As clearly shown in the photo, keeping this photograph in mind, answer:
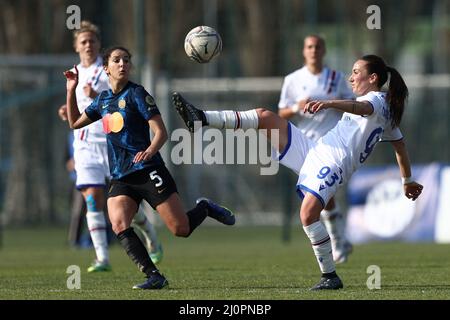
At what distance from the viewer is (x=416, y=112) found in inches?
902

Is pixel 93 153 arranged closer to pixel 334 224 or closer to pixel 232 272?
pixel 232 272

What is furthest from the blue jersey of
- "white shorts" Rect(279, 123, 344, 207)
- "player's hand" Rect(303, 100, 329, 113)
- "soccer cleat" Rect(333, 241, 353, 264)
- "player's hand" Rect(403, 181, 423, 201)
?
"soccer cleat" Rect(333, 241, 353, 264)

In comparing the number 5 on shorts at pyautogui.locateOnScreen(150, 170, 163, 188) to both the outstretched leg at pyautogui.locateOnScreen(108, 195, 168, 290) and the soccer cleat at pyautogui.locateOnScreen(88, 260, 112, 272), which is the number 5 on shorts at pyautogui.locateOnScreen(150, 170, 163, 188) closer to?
the outstretched leg at pyautogui.locateOnScreen(108, 195, 168, 290)

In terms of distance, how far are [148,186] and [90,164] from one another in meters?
2.74

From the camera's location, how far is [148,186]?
9.70m

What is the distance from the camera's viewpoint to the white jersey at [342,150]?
31.0 feet

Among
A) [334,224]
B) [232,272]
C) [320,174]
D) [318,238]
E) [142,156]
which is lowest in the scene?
[232,272]

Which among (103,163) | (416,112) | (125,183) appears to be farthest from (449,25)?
(125,183)

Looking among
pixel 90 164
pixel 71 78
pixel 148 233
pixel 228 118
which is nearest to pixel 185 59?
pixel 148 233

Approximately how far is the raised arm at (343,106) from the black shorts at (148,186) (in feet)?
4.77

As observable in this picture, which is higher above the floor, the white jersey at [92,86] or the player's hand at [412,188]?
the white jersey at [92,86]

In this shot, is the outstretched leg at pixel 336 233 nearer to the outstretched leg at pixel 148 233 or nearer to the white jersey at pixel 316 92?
the white jersey at pixel 316 92

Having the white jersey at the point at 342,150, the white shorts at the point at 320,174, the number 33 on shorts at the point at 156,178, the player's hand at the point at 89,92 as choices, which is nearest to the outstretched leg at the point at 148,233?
the player's hand at the point at 89,92
